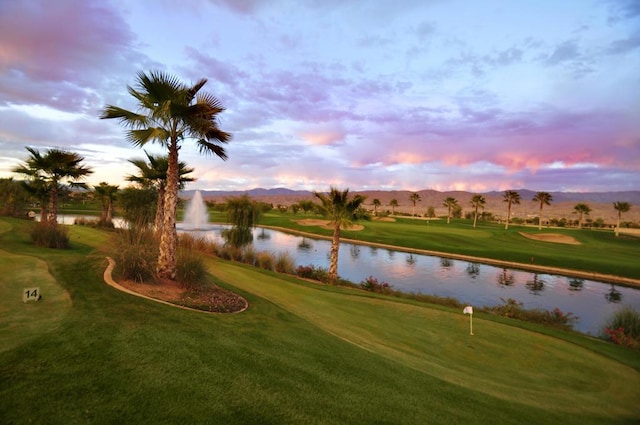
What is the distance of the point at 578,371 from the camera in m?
9.98

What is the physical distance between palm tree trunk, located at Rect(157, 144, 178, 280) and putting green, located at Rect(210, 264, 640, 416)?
4180 millimetres

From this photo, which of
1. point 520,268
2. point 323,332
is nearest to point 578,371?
point 323,332

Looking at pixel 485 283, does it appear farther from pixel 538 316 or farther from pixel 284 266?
pixel 284 266

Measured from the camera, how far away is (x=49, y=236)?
58.5 feet

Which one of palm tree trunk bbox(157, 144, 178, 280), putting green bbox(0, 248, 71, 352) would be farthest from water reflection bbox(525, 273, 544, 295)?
putting green bbox(0, 248, 71, 352)

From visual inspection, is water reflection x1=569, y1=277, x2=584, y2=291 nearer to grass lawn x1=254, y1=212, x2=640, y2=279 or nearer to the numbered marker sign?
grass lawn x1=254, y1=212, x2=640, y2=279

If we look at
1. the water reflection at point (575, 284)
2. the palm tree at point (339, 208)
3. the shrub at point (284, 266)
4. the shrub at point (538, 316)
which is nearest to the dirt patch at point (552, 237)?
the water reflection at point (575, 284)

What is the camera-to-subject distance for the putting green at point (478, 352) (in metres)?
7.98

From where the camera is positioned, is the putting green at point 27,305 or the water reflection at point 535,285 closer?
the putting green at point 27,305

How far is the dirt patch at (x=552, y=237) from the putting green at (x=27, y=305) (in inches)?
2555

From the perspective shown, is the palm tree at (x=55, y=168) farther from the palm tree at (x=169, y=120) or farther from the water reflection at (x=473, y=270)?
the water reflection at (x=473, y=270)

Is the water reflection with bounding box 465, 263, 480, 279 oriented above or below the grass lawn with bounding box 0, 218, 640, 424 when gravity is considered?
below

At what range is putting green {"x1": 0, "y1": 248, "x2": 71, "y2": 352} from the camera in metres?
5.62

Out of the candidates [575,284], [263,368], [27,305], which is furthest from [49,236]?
[575,284]
